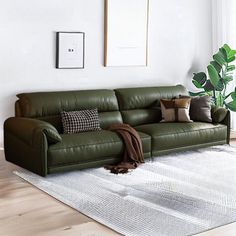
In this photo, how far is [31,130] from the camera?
536cm

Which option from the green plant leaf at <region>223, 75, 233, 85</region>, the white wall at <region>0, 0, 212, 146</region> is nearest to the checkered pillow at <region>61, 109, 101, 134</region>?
the white wall at <region>0, 0, 212, 146</region>

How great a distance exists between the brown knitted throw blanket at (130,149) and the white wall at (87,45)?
1.15 m

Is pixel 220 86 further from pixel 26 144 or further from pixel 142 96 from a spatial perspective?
pixel 26 144

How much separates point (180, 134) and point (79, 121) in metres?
1.21

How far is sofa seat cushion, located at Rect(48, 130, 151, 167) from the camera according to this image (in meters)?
5.28

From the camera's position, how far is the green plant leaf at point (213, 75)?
23.9 feet

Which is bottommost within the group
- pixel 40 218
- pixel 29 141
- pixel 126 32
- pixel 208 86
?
pixel 40 218

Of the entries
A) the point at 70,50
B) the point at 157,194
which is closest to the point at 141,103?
the point at 70,50

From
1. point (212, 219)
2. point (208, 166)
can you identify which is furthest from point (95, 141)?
point (212, 219)

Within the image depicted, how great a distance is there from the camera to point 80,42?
654 centimetres

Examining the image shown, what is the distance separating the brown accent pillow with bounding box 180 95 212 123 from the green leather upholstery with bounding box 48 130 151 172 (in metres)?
1.41

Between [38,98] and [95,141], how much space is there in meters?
0.90

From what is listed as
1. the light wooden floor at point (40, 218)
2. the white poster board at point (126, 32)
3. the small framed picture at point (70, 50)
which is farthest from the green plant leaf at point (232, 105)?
the light wooden floor at point (40, 218)

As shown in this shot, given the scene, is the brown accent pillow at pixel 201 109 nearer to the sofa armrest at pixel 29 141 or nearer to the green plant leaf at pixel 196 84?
the green plant leaf at pixel 196 84
